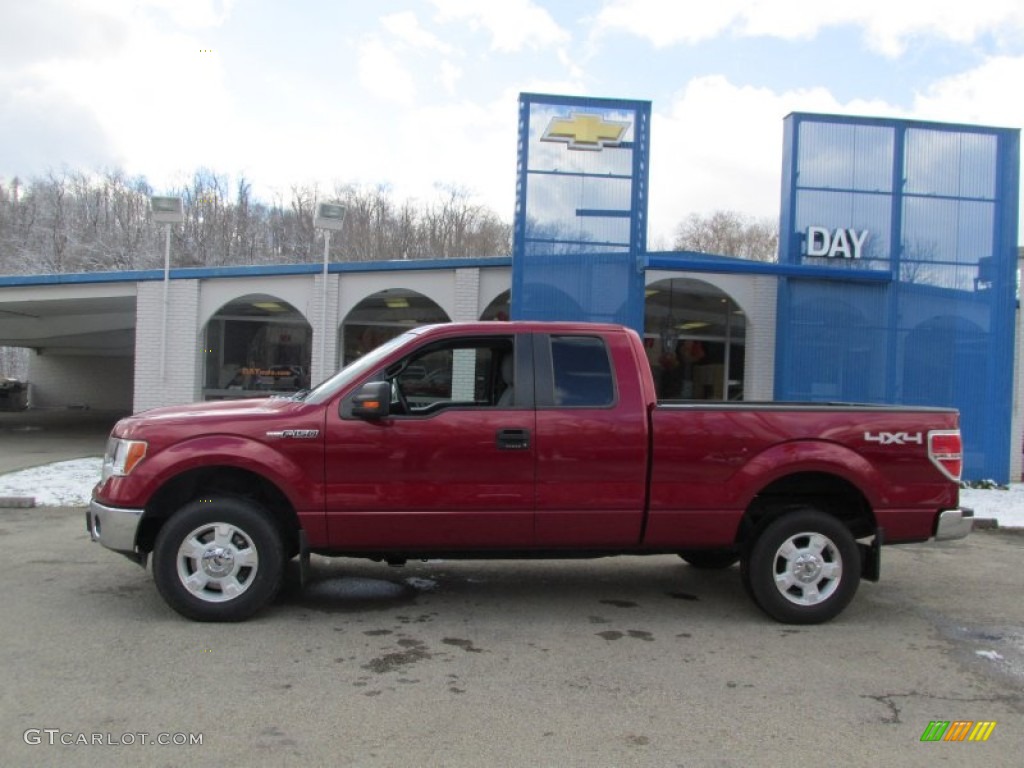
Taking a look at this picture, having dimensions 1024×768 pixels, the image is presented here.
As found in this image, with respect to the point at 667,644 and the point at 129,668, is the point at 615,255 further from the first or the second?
the point at 129,668

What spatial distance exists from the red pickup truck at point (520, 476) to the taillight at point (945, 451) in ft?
0.04

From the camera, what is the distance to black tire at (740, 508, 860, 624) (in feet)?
17.5

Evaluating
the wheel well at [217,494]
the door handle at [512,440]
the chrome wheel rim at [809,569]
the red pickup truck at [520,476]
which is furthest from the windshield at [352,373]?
the chrome wheel rim at [809,569]

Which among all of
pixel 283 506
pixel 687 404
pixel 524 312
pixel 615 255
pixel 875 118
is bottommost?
pixel 283 506

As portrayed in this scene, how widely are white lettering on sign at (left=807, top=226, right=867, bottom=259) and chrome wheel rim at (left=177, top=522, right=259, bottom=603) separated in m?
9.91

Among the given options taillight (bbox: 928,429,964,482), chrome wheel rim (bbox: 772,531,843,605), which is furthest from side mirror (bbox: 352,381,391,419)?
taillight (bbox: 928,429,964,482)

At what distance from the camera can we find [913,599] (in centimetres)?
628

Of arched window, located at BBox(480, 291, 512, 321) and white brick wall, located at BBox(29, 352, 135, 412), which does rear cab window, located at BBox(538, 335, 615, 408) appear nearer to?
arched window, located at BBox(480, 291, 512, 321)

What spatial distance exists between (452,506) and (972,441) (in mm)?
10307

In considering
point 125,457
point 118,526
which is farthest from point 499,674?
point 125,457

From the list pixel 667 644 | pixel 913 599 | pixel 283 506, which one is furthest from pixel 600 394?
pixel 913 599

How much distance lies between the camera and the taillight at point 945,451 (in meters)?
5.41

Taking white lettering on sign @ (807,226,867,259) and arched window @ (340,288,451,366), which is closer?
white lettering on sign @ (807,226,867,259)

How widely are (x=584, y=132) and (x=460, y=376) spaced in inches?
264
